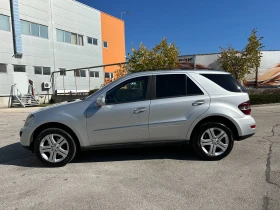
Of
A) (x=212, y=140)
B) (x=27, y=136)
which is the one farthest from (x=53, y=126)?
(x=212, y=140)

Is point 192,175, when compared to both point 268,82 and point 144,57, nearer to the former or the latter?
point 144,57

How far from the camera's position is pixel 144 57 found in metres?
18.3

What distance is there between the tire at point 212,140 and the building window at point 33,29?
66.0 ft

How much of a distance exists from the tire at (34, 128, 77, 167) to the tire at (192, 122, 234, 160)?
2.36 meters

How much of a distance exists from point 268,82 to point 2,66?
24.2 meters

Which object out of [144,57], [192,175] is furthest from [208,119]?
[144,57]

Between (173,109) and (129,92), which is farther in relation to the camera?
(129,92)

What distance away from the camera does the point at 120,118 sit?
4.47m

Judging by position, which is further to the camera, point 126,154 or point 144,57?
point 144,57

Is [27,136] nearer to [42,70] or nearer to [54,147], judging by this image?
[54,147]

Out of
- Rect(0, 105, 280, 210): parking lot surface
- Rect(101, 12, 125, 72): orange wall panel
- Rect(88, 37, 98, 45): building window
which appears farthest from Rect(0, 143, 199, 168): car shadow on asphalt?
Rect(101, 12, 125, 72): orange wall panel

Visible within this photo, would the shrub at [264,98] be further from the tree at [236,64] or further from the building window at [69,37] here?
the building window at [69,37]

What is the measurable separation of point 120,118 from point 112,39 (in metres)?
28.2

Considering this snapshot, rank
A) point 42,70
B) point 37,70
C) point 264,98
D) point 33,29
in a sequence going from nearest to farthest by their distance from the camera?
point 264,98, point 33,29, point 37,70, point 42,70
